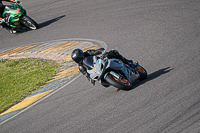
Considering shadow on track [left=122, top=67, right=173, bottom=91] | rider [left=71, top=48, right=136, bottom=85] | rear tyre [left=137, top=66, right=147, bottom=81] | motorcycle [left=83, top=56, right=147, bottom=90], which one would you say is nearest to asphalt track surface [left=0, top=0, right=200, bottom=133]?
shadow on track [left=122, top=67, right=173, bottom=91]

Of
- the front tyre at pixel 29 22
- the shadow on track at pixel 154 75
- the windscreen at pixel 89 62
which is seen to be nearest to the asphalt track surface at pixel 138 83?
the shadow on track at pixel 154 75

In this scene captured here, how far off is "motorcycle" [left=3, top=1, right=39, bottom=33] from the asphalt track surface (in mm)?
639

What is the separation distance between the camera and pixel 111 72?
23.6 ft

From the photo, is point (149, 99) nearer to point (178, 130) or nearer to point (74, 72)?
point (178, 130)

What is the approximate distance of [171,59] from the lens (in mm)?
8516

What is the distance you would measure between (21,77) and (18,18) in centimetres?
503

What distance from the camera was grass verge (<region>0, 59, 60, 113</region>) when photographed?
10.0 m

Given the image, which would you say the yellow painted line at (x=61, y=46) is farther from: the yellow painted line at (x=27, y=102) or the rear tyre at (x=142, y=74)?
the rear tyre at (x=142, y=74)

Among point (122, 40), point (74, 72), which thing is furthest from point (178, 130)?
point (122, 40)

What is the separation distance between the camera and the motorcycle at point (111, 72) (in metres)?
7.06

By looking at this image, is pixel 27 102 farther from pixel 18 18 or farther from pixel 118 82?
pixel 18 18

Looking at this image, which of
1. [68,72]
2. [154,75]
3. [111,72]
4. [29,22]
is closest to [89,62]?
[111,72]

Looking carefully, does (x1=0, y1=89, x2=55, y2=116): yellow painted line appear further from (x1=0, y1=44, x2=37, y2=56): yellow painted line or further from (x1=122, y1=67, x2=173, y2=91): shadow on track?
(x1=0, y1=44, x2=37, y2=56): yellow painted line

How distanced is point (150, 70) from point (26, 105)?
410 cm
